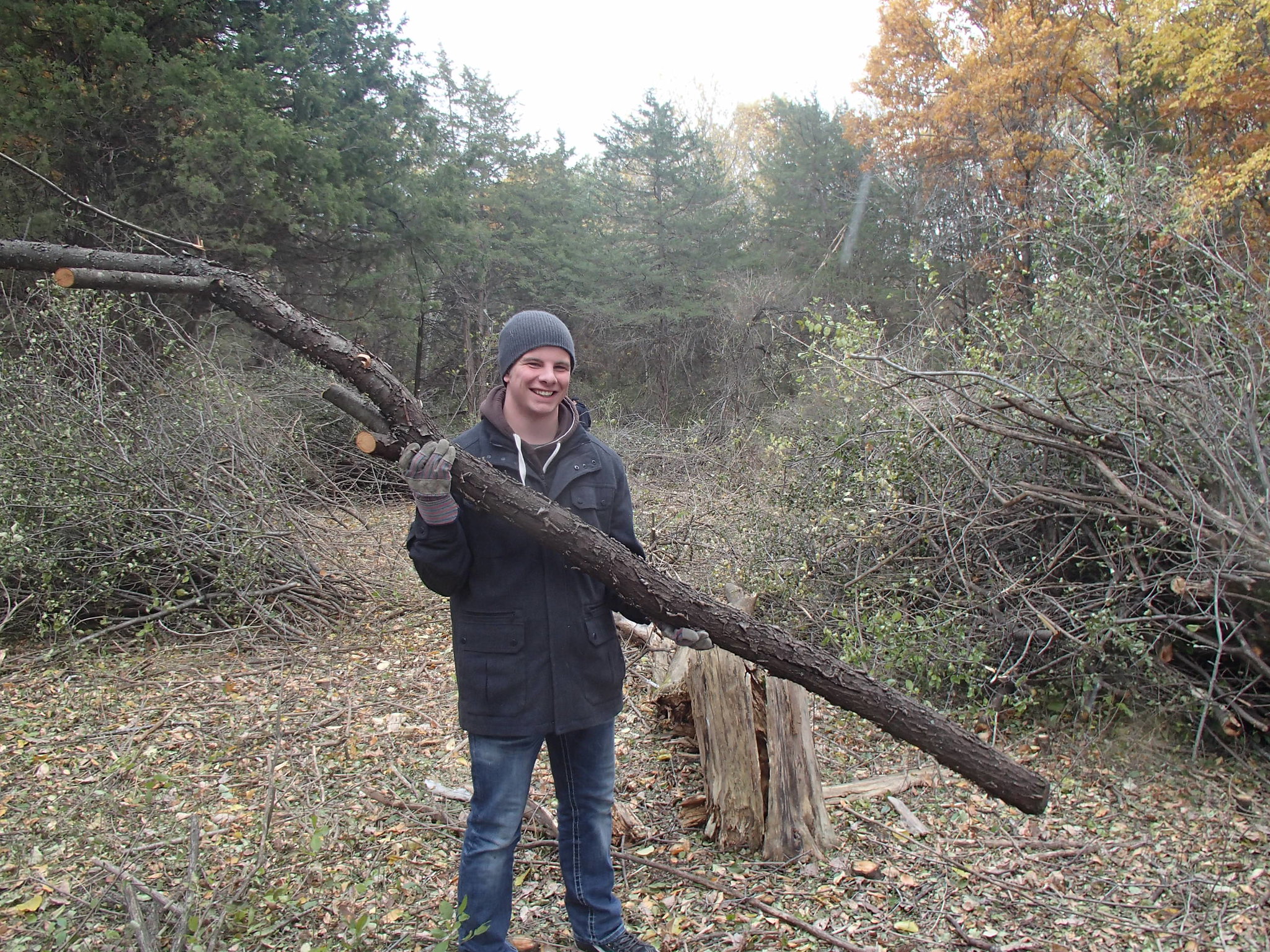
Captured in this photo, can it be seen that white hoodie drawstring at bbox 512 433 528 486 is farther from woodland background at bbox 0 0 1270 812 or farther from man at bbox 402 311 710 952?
woodland background at bbox 0 0 1270 812

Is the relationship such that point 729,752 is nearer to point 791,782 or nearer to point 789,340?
point 791,782

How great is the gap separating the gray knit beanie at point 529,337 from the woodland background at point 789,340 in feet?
4.01

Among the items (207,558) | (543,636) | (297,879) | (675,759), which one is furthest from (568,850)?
(207,558)

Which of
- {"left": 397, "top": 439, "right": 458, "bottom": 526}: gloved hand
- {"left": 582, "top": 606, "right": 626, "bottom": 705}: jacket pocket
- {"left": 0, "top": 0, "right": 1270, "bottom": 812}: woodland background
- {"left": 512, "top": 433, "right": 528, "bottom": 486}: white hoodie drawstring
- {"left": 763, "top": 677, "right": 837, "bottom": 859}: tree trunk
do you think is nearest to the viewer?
{"left": 397, "top": 439, "right": 458, "bottom": 526}: gloved hand

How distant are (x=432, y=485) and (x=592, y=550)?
1.63 ft

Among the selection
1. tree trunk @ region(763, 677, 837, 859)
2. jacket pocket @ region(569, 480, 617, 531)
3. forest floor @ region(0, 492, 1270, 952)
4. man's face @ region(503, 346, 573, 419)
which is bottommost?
forest floor @ region(0, 492, 1270, 952)

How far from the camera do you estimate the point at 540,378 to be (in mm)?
2219

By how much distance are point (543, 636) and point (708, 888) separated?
1354mm

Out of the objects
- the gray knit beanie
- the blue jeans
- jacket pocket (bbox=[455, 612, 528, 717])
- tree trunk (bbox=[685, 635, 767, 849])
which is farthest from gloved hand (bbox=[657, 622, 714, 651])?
the gray knit beanie

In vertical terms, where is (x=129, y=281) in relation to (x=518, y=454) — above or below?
above

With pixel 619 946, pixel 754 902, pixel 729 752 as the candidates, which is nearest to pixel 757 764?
pixel 729 752

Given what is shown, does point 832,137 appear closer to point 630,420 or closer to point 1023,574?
point 630,420

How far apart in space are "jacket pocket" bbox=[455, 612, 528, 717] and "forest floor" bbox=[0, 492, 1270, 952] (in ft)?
1.65

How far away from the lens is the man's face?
2227 mm
